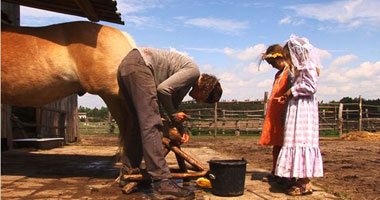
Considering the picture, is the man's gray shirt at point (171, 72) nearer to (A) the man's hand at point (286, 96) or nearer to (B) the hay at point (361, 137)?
(A) the man's hand at point (286, 96)

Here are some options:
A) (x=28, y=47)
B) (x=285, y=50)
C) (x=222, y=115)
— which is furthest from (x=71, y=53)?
A: (x=222, y=115)

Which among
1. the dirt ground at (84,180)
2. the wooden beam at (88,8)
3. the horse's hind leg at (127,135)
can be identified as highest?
the wooden beam at (88,8)

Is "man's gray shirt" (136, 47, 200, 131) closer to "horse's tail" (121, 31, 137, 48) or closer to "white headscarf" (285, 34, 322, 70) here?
"horse's tail" (121, 31, 137, 48)

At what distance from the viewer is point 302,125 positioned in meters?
3.50

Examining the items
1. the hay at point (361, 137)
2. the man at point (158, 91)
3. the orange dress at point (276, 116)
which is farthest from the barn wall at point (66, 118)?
the hay at point (361, 137)

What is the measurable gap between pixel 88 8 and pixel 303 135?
2.93 metres

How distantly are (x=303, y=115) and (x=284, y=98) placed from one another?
0.31m

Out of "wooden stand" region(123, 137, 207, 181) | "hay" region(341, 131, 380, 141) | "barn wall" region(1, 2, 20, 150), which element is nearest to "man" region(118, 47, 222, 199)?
"wooden stand" region(123, 137, 207, 181)

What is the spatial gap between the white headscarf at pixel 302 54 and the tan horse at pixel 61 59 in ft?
5.70

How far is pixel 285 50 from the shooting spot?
3.79 m

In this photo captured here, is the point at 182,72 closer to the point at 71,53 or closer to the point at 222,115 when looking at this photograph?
the point at 71,53

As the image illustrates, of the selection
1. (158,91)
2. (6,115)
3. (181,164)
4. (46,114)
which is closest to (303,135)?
(181,164)

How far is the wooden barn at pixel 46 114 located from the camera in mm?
4617

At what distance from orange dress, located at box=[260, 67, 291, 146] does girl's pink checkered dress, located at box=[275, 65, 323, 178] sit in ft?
1.48
